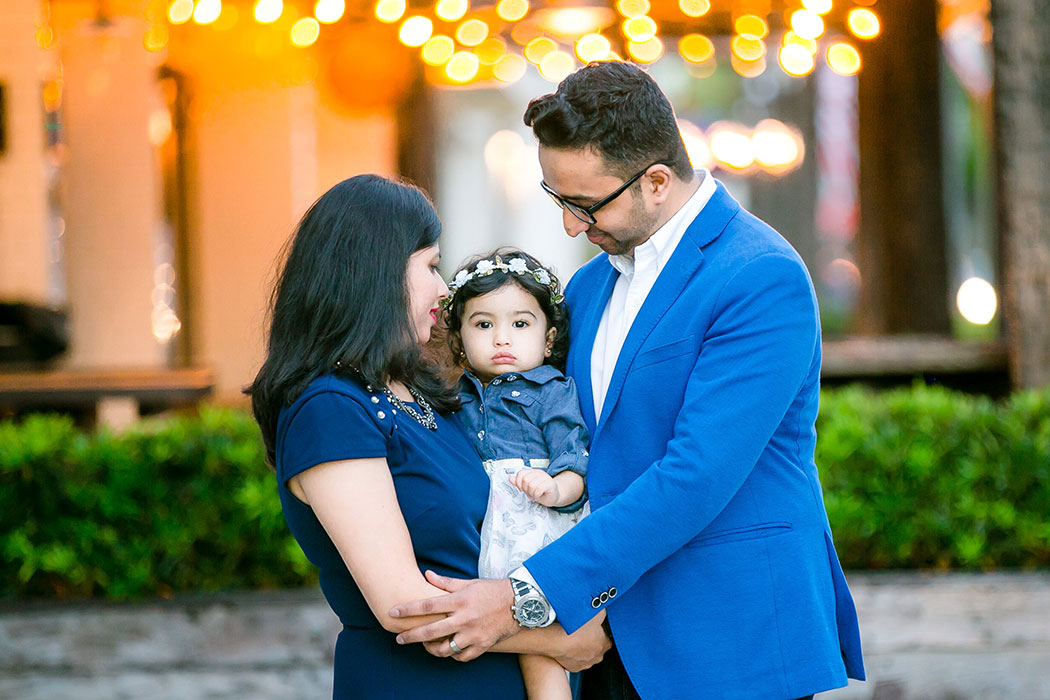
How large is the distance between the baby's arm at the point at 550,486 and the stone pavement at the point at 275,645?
6.96 feet

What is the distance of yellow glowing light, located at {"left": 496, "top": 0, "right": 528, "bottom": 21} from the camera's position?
7.24m

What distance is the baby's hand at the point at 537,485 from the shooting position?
219 cm

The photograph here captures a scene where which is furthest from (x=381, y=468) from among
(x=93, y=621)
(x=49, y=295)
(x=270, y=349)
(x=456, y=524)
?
(x=49, y=295)

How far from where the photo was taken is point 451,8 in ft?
23.6

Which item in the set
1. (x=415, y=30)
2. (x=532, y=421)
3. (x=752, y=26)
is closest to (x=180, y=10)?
(x=415, y=30)

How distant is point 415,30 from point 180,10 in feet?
5.34

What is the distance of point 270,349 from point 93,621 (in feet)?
8.16

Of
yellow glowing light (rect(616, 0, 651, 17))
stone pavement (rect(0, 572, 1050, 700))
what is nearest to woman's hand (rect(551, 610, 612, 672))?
stone pavement (rect(0, 572, 1050, 700))

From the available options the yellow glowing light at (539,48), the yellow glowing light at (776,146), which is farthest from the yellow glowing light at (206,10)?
the yellow glowing light at (776,146)

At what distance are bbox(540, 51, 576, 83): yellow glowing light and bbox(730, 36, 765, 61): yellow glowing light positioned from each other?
1.31 metres

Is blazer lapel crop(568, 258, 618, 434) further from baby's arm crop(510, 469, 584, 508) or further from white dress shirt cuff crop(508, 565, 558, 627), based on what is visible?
white dress shirt cuff crop(508, 565, 558, 627)

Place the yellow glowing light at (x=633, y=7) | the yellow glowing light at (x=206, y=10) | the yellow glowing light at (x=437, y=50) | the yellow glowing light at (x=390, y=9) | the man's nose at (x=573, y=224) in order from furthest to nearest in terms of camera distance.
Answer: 1. the yellow glowing light at (x=437, y=50)
2. the yellow glowing light at (x=633, y=7)
3. the yellow glowing light at (x=390, y=9)
4. the yellow glowing light at (x=206, y=10)
5. the man's nose at (x=573, y=224)

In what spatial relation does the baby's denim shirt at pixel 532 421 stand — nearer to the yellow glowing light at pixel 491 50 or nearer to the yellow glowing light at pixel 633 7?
the yellow glowing light at pixel 633 7

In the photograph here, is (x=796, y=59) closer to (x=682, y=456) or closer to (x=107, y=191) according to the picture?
(x=107, y=191)
